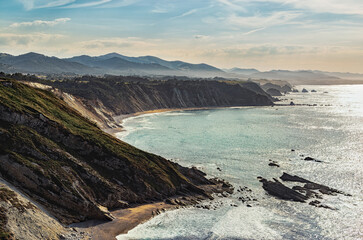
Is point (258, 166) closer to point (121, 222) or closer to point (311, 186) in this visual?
point (311, 186)

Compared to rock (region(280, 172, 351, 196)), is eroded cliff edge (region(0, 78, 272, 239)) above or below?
above

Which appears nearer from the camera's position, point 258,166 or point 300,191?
point 300,191

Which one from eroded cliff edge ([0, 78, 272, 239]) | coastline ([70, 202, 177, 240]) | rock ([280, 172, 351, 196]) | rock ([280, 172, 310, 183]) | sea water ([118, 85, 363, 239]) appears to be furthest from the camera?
rock ([280, 172, 310, 183])

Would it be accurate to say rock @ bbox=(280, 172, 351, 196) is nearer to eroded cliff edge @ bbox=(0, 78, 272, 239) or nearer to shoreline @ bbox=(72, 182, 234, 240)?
shoreline @ bbox=(72, 182, 234, 240)

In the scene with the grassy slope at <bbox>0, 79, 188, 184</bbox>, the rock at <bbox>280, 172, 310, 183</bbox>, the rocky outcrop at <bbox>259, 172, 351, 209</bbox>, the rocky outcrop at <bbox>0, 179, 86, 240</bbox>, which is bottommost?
the rocky outcrop at <bbox>259, 172, 351, 209</bbox>

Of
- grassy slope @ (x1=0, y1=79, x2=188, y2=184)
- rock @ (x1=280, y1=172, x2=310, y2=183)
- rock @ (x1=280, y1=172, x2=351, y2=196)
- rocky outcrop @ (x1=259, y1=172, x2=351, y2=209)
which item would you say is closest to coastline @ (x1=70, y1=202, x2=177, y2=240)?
grassy slope @ (x1=0, y1=79, x2=188, y2=184)

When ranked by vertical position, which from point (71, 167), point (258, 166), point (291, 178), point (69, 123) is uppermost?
point (69, 123)

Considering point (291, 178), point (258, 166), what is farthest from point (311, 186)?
point (258, 166)

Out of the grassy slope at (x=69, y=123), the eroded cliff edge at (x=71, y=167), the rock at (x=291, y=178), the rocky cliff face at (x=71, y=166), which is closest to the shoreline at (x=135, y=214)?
the eroded cliff edge at (x=71, y=167)

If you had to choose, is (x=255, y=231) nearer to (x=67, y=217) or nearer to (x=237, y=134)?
(x=67, y=217)
